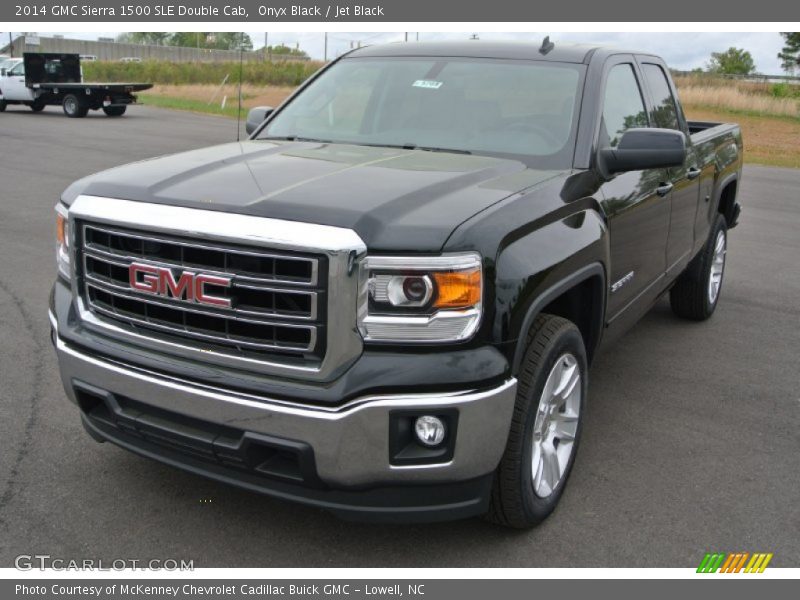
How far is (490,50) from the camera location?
15.0 ft

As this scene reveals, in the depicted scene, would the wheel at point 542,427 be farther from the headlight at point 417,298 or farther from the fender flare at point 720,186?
the fender flare at point 720,186

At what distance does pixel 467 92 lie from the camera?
4344 mm

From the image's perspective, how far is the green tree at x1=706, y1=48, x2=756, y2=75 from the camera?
9594 centimetres

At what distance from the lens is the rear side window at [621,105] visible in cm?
432

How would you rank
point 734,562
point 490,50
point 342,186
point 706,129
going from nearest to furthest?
point 342,186 → point 734,562 → point 490,50 → point 706,129

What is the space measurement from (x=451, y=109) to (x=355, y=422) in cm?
207

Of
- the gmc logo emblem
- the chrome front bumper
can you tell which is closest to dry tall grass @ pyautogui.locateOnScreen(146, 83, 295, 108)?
the gmc logo emblem

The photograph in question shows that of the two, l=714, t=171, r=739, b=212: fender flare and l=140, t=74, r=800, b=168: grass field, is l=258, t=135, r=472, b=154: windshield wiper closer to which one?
l=714, t=171, r=739, b=212: fender flare

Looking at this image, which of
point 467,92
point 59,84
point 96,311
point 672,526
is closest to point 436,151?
point 467,92

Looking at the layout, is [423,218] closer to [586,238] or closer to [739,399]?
[586,238]

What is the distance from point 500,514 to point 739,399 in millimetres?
2338

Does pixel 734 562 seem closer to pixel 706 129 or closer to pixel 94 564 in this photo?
pixel 94 564

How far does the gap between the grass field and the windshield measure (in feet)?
61.4

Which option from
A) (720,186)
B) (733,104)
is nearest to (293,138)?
(720,186)
